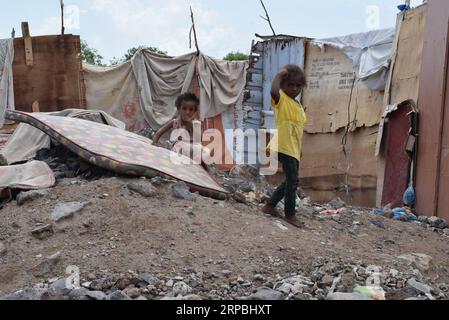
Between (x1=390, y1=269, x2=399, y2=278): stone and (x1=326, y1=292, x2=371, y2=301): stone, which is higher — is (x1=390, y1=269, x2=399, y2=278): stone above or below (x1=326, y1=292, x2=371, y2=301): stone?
below

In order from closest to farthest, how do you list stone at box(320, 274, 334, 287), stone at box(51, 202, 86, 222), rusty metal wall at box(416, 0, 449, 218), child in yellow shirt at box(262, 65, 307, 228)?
stone at box(320, 274, 334, 287)
stone at box(51, 202, 86, 222)
child in yellow shirt at box(262, 65, 307, 228)
rusty metal wall at box(416, 0, 449, 218)

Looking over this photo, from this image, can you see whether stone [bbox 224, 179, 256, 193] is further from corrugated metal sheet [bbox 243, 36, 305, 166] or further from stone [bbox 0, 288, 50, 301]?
corrugated metal sheet [bbox 243, 36, 305, 166]

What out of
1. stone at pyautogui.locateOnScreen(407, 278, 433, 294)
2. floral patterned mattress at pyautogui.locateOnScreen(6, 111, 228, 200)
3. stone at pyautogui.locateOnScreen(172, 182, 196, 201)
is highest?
floral patterned mattress at pyautogui.locateOnScreen(6, 111, 228, 200)

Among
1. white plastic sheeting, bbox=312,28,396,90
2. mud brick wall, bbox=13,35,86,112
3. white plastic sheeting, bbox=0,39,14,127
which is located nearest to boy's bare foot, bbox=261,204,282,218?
white plastic sheeting, bbox=312,28,396,90

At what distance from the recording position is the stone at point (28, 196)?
11.4 feet

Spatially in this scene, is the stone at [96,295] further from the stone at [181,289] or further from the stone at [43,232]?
the stone at [43,232]

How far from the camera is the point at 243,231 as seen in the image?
3.30 meters

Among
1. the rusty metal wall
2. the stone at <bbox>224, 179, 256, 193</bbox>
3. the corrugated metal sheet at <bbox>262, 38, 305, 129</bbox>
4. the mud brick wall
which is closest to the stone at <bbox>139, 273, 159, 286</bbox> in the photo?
the stone at <bbox>224, 179, 256, 193</bbox>

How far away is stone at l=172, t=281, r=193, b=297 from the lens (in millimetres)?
2440

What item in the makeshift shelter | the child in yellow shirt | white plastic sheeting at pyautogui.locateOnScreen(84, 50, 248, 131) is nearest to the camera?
the child in yellow shirt

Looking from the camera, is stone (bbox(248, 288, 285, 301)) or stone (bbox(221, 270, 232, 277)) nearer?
stone (bbox(248, 288, 285, 301))

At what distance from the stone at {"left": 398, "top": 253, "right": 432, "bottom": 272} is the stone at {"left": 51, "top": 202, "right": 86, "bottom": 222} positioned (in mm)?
2122

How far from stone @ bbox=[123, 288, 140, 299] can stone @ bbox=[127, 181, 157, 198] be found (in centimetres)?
117

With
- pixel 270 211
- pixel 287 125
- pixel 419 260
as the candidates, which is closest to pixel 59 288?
pixel 270 211
